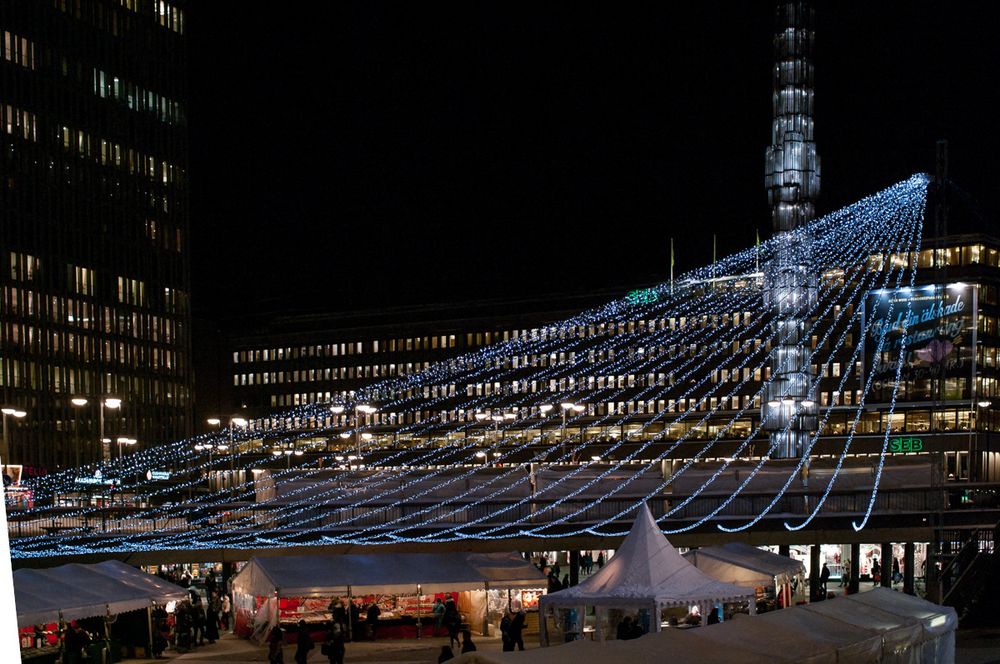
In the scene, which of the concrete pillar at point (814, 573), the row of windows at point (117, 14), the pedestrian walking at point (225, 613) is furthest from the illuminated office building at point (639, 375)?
the row of windows at point (117, 14)

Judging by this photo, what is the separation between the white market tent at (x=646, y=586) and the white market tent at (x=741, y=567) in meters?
4.69

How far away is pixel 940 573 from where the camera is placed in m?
35.3

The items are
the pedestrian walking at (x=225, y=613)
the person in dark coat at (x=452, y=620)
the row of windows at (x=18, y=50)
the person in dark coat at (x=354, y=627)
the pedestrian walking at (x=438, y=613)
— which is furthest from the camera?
the row of windows at (x=18, y=50)

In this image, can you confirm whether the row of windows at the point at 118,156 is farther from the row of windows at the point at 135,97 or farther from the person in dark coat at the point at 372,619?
the person in dark coat at the point at 372,619

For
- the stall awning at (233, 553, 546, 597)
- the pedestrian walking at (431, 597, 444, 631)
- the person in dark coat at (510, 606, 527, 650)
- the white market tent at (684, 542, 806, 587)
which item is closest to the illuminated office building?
the white market tent at (684, 542, 806, 587)

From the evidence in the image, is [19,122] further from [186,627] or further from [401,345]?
[186,627]

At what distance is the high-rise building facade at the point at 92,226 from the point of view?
11406 centimetres

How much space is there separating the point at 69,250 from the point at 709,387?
60642mm

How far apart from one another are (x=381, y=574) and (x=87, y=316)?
95.1 meters

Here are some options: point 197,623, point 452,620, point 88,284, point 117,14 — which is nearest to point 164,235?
point 88,284

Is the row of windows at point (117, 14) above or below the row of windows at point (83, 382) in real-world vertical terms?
above

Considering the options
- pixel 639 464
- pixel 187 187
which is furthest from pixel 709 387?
pixel 639 464

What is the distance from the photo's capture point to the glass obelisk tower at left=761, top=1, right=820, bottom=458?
58.0 m

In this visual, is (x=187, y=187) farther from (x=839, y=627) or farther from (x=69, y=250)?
(x=839, y=627)
